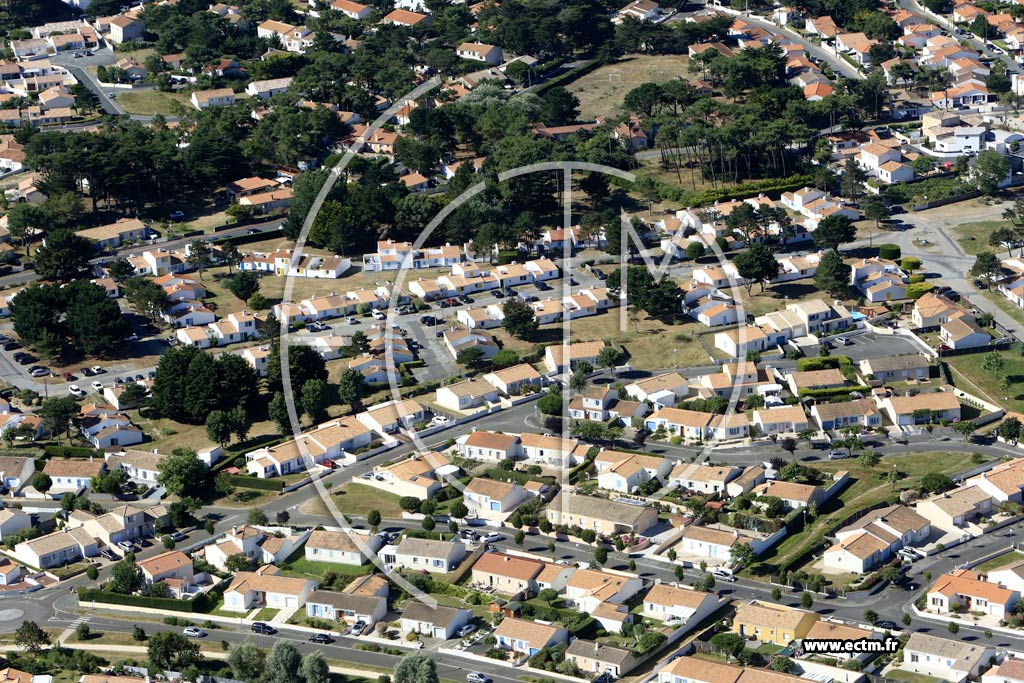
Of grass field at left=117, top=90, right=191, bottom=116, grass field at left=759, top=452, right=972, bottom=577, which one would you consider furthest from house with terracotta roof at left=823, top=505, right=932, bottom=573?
grass field at left=117, top=90, right=191, bottom=116

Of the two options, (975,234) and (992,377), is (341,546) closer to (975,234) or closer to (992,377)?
(992,377)

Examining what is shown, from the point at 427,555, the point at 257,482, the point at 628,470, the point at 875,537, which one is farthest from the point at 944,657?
the point at 257,482

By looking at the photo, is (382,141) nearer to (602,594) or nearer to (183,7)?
(183,7)

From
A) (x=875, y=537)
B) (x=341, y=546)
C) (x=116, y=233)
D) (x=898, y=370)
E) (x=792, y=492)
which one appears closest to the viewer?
(x=875, y=537)

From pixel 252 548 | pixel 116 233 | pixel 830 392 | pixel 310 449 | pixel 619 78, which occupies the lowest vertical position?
pixel 830 392

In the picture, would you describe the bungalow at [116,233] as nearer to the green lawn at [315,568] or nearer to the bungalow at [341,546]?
the bungalow at [341,546]

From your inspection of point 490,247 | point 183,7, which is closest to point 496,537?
point 490,247

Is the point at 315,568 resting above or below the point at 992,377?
above
